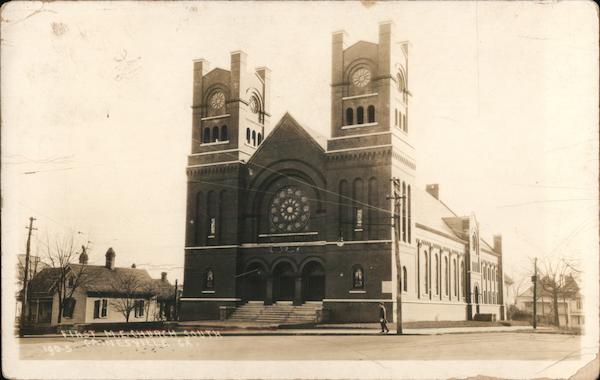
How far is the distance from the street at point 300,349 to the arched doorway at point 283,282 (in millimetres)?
12549

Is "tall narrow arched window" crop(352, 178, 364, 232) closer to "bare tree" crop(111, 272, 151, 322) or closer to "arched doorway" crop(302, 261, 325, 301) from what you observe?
"arched doorway" crop(302, 261, 325, 301)

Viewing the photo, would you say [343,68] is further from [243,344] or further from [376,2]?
[243,344]

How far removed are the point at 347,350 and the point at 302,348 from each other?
137cm

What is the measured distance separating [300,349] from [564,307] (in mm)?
7912

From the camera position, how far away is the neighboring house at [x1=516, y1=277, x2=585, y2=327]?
54.5 feet

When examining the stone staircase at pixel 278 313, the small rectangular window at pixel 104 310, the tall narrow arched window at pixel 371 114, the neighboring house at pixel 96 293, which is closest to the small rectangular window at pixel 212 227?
the stone staircase at pixel 278 313

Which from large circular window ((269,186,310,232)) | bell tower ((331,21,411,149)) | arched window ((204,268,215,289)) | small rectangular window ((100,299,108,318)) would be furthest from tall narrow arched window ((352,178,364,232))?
small rectangular window ((100,299,108,318))

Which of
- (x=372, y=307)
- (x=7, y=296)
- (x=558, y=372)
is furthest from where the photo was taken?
(x=372, y=307)

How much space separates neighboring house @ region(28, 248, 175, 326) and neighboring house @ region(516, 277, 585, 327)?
1436 centimetres

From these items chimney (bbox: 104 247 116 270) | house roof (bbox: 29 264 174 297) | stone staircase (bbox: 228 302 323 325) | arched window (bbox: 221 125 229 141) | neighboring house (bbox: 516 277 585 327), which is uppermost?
arched window (bbox: 221 125 229 141)

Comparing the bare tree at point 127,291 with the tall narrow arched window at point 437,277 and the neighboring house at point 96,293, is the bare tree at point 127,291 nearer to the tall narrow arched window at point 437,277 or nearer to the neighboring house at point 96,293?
the neighboring house at point 96,293

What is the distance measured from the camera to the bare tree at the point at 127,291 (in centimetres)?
2481

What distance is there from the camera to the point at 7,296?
1780 centimetres

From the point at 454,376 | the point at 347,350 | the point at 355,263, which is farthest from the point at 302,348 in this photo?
the point at 355,263
